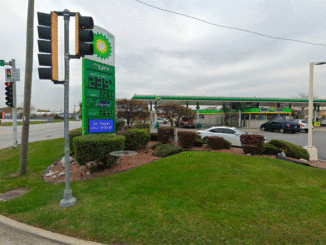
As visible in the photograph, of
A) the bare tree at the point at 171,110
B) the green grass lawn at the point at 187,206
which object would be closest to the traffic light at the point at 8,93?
the green grass lawn at the point at 187,206

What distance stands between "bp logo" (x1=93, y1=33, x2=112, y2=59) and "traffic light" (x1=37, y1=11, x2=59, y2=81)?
3083 mm

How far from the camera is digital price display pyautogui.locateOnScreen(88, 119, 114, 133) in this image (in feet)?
20.5

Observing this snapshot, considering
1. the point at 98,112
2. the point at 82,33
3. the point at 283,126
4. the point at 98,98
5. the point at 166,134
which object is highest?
the point at 82,33

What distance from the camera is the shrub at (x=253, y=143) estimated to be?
7.26 meters

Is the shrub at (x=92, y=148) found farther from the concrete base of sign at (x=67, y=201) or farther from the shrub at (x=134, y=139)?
the shrub at (x=134, y=139)

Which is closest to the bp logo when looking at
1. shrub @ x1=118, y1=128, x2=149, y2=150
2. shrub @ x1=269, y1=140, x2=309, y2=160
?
shrub @ x1=118, y1=128, x2=149, y2=150

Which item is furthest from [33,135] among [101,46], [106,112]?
[101,46]

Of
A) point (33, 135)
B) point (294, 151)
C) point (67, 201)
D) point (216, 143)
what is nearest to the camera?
point (67, 201)

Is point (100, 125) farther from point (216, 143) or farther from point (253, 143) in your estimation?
point (253, 143)

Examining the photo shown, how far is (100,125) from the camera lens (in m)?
6.50

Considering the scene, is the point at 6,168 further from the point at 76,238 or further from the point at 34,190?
the point at 76,238

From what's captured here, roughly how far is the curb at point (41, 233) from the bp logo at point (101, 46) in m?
5.53

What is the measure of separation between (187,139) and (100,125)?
4350 millimetres

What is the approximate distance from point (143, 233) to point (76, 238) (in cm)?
103
